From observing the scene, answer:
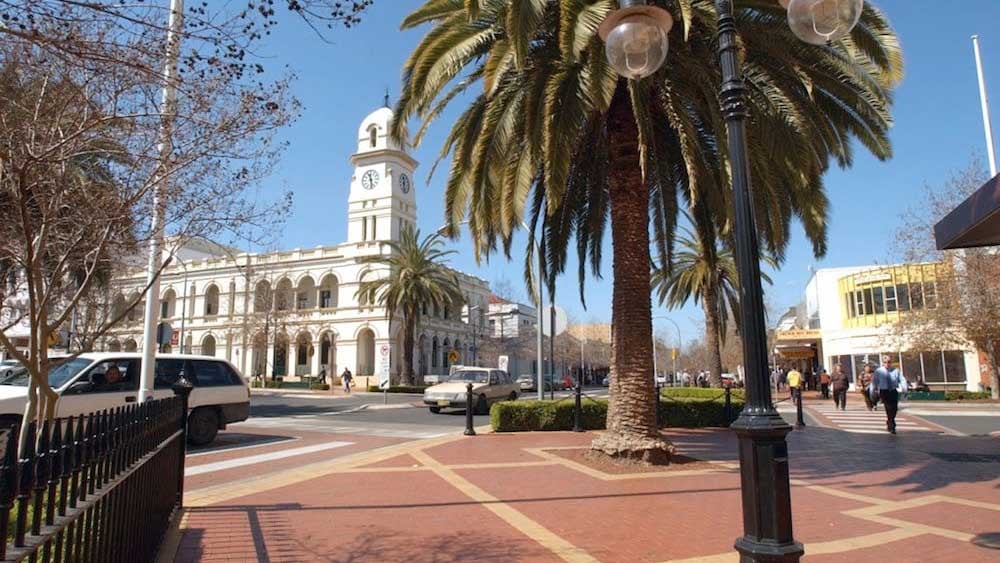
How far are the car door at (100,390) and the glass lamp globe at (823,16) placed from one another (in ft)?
37.0

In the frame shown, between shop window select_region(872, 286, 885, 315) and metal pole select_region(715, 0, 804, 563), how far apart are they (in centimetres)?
4219

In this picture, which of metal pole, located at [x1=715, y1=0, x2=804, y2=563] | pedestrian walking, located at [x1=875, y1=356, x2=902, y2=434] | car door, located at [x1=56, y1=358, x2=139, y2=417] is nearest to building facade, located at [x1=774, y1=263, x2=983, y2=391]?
pedestrian walking, located at [x1=875, y1=356, x2=902, y2=434]

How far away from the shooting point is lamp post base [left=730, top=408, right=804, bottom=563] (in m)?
3.66

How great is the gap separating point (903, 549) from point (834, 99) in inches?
322

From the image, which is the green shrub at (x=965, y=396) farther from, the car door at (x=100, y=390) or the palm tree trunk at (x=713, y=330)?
the car door at (x=100, y=390)

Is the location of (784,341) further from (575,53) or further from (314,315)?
(575,53)

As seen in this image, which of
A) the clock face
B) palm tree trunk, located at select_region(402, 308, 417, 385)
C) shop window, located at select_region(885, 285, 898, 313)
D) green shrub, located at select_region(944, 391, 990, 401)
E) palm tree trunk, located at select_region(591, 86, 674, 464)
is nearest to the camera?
palm tree trunk, located at select_region(591, 86, 674, 464)

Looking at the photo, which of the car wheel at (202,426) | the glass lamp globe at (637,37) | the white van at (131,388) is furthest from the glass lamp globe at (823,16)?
the car wheel at (202,426)

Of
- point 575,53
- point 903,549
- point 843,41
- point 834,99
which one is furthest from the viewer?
point 834,99

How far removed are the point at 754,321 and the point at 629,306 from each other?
6.96m

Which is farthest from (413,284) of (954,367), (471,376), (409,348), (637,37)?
(637,37)

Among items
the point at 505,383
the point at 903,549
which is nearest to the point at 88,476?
the point at 903,549

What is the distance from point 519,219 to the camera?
10680 mm

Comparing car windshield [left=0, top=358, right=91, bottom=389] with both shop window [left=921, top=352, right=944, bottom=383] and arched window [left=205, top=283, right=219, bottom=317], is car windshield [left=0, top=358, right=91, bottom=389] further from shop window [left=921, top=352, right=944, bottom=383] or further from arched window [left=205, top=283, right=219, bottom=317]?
arched window [left=205, top=283, right=219, bottom=317]
